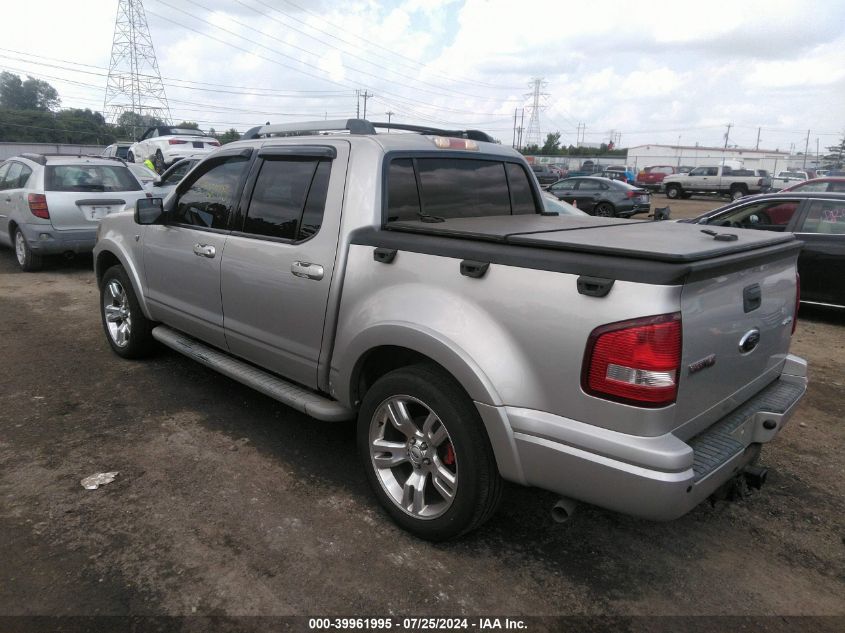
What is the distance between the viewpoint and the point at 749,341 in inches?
103

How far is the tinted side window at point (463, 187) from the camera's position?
141 inches

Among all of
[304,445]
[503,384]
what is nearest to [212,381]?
[304,445]

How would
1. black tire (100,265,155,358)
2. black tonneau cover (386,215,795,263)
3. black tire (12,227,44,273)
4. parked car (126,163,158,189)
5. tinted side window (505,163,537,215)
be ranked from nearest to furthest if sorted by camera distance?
1. black tonneau cover (386,215,795,263)
2. tinted side window (505,163,537,215)
3. black tire (100,265,155,358)
4. black tire (12,227,44,273)
5. parked car (126,163,158,189)

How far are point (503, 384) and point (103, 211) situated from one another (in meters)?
8.69

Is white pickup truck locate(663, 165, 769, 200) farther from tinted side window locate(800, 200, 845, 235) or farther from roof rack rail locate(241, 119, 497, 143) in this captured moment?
roof rack rail locate(241, 119, 497, 143)

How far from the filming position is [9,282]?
873 cm

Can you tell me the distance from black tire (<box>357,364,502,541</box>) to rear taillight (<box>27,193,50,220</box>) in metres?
7.96

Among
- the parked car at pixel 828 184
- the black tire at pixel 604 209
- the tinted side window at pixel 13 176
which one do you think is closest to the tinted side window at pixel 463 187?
the tinted side window at pixel 13 176

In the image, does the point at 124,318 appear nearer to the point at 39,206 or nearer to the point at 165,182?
the point at 39,206

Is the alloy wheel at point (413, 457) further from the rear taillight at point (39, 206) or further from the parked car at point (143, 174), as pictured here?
the parked car at point (143, 174)

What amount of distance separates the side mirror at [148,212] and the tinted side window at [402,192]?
2.06m

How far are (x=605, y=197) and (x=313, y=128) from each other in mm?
17046

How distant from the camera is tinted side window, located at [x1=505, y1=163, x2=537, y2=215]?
425 cm

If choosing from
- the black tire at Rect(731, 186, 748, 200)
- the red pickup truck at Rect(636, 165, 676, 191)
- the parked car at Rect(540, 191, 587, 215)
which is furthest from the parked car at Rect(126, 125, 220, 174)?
→ the red pickup truck at Rect(636, 165, 676, 191)
